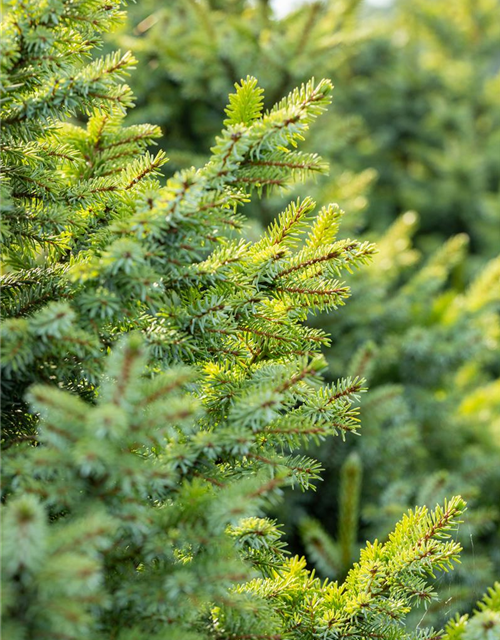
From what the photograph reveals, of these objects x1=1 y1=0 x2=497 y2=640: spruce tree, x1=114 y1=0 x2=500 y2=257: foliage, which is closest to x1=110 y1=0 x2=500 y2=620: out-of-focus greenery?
x1=114 y1=0 x2=500 y2=257: foliage

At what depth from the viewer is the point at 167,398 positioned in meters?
0.74

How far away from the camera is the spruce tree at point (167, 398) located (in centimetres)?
64

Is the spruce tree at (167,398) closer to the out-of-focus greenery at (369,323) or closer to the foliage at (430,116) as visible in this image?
the out-of-focus greenery at (369,323)

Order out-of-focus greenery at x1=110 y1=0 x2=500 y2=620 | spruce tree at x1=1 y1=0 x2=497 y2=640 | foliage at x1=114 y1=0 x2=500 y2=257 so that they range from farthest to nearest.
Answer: foliage at x1=114 y1=0 x2=500 y2=257 < out-of-focus greenery at x1=110 y1=0 x2=500 y2=620 < spruce tree at x1=1 y1=0 x2=497 y2=640

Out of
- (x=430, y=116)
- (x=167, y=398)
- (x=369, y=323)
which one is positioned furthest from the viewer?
(x=430, y=116)

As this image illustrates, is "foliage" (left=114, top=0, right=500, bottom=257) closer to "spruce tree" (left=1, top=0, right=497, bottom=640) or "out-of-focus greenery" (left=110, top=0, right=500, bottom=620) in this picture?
"out-of-focus greenery" (left=110, top=0, right=500, bottom=620)

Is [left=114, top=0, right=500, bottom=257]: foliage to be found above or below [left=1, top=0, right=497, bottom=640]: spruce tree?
below

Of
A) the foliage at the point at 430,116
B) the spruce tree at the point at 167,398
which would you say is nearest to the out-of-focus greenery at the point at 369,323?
the foliage at the point at 430,116

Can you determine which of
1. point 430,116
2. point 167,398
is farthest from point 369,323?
point 430,116

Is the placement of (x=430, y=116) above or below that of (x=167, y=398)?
below

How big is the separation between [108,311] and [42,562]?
13.2 inches

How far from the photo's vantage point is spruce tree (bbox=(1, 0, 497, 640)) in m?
0.64

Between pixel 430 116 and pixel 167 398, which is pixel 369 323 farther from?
pixel 430 116

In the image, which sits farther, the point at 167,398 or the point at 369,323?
the point at 369,323
